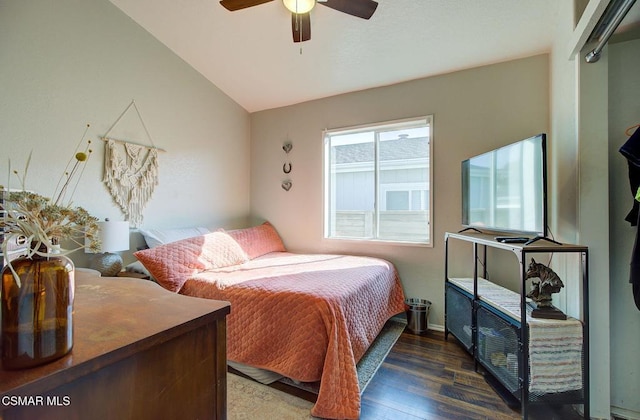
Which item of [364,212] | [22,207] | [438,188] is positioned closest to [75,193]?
[22,207]

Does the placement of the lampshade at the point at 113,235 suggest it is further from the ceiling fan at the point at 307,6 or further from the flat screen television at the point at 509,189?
the flat screen television at the point at 509,189

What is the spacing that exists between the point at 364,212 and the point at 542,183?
74.6 inches

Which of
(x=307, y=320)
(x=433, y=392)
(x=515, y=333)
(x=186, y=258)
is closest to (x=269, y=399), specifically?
(x=307, y=320)

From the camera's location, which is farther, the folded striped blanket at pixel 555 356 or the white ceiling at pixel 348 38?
the white ceiling at pixel 348 38

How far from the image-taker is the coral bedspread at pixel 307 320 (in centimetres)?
162

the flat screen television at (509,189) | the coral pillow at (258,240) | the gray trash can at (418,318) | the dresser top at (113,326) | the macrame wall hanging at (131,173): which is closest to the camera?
the dresser top at (113,326)

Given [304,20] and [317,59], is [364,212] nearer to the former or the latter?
[317,59]

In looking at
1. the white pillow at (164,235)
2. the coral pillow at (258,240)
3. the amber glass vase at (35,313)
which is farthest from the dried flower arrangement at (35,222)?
the coral pillow at (258,240)

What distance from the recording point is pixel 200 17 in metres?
2.51

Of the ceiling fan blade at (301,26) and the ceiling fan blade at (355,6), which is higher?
the ceiling fan blade at (301,26)

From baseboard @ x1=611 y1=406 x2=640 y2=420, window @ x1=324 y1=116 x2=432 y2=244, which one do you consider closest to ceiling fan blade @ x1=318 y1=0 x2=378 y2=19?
window @ x1=324 y1=116 x2=432 y2=244

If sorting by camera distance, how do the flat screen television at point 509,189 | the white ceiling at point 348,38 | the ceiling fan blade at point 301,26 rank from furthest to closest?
the white ceiling at point 348,38 < the ceiling fan blade at point 301,26 < the flat screen television at point 509,189

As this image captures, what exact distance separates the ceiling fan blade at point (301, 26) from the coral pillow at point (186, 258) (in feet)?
6.47

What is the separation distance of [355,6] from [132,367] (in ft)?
6.96
